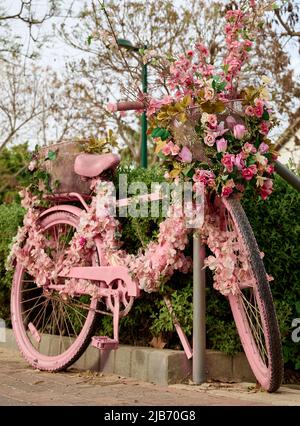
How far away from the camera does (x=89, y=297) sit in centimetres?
635

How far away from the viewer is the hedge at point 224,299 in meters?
5.45

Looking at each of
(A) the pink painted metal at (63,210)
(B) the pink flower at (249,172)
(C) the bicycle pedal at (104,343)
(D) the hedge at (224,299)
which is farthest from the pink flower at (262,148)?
(A) the pink painted metal at (63,210)

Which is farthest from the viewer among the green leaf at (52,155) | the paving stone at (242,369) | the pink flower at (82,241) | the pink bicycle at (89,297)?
the green leaf at (52,155)

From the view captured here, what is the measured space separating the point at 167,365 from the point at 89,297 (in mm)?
1362

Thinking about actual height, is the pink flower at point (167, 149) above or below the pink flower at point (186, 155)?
above

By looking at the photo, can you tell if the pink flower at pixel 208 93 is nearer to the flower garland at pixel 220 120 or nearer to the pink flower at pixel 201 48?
the flower garland at pixel 220 120

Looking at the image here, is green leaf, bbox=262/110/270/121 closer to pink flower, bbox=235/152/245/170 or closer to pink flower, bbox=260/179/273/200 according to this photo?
pink flower, bbox=235/152/245/170

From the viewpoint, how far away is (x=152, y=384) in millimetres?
5273

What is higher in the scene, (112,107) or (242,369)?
(112,107)

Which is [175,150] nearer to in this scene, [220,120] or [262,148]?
[220,120]

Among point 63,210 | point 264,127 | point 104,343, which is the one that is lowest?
point 104,343

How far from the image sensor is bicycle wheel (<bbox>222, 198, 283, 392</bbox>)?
14.9 ft

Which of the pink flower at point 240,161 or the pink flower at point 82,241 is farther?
the pink flower at point 82,241

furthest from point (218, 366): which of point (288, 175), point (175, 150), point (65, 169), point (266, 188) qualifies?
point (65, 169)
